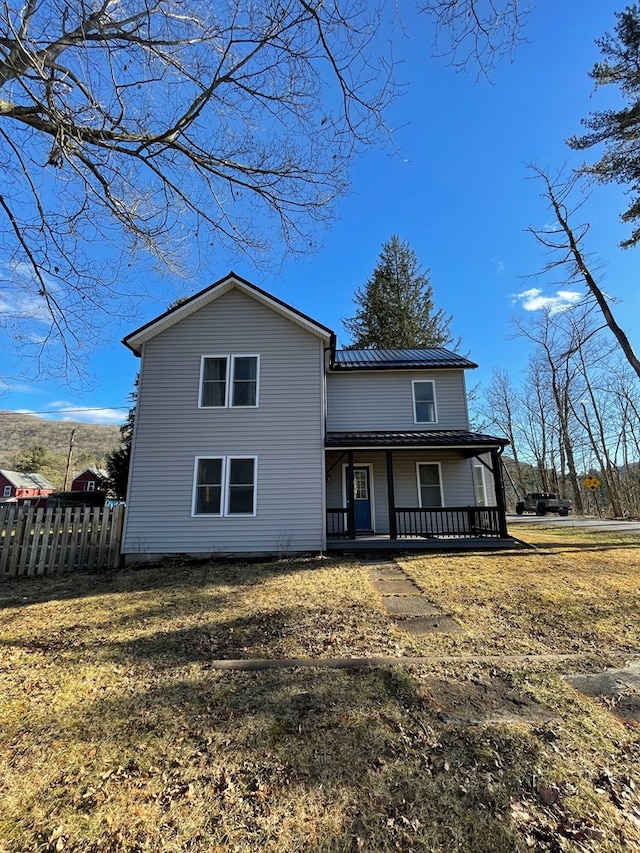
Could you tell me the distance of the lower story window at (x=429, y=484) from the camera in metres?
12.9

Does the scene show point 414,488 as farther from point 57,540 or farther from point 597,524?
point 597,524

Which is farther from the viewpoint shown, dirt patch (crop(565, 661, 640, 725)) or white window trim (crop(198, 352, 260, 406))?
white window trim (crop(198, 352, 260, 406))

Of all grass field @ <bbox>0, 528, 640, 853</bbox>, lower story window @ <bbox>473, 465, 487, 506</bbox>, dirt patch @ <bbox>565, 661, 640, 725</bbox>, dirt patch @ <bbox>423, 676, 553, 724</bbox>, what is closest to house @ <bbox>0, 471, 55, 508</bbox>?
lower story window @ <bbox>473, 465, 487, 506</bbox>

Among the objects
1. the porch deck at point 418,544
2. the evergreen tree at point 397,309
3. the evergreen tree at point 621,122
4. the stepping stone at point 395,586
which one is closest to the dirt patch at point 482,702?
the stepping stone at point 395,586

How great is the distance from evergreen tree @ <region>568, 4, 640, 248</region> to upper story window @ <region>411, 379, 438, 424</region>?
697cm

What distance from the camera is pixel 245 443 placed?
34.7 ft

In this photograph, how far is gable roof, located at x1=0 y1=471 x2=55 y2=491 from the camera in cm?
3953

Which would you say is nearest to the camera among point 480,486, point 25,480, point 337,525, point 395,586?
point 395,586

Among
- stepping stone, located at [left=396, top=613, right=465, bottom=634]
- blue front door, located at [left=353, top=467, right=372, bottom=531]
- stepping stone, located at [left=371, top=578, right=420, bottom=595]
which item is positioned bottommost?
stepping stone, located at [left=396, top=613, right=465, bottom=634]

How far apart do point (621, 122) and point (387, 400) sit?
988cm

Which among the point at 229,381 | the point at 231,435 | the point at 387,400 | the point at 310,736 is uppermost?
the point at 387,400

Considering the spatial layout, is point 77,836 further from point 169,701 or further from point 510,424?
point 510,424

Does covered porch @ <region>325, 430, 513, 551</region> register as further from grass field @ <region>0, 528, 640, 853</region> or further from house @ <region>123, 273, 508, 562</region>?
grass field @ <region>0, 528, 640, 853</region>

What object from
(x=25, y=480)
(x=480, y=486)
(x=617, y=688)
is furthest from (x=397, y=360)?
(x=25, y=480)
